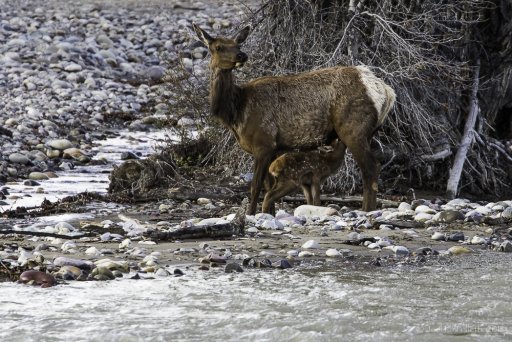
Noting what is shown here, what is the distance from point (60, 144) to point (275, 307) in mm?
9884

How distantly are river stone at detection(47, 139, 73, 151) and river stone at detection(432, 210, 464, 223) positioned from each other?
735cm

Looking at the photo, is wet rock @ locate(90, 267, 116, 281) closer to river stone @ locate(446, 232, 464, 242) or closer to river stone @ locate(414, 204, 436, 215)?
river stone @ locate(446, 232, 464, 242)

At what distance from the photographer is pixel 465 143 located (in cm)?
1489

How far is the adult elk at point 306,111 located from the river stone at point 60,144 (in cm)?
526

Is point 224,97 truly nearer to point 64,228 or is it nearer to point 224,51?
point 224,51

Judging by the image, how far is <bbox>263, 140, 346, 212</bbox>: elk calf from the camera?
12336mm

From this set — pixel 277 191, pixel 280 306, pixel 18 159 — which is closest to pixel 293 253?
pixel 280 306

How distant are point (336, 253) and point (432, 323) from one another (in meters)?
→ 2.39

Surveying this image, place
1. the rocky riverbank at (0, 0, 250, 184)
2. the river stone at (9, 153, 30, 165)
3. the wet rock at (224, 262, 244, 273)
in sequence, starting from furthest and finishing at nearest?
the rocky riverbank at (0, 0, 250, 184) < the river stone at (9, 153, 30, 165) < the wet rock at (224, 262, 244, 273)

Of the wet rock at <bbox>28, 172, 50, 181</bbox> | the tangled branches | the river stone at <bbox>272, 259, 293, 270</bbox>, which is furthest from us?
the wet rock at <bbox>28, 172, 50, 181</bbox>

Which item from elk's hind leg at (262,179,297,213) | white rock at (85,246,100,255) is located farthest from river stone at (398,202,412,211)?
white rock at (85,246,100,255)

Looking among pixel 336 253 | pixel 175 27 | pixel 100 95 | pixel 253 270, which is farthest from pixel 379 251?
pixel 175 27

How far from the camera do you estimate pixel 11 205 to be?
12.8 metres

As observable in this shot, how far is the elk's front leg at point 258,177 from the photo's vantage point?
12.3m
